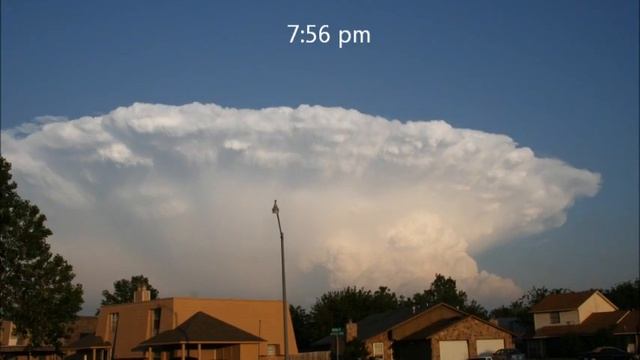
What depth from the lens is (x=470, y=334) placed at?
202ft

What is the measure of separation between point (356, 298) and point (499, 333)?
28343 mm

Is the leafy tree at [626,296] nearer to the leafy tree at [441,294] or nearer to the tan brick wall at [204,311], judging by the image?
the leafy tree at [441,294]

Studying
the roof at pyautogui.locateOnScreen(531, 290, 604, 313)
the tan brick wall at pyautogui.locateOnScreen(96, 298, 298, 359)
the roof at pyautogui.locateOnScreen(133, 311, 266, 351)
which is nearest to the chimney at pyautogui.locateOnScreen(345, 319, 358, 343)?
the tan brick wall at pyautogui.locateOnScreen(96, 298, 298, 359)

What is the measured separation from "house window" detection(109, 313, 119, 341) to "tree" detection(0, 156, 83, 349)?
687 centimetres

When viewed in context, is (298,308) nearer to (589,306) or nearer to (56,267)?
(589,306)

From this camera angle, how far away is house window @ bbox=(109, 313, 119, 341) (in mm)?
63062

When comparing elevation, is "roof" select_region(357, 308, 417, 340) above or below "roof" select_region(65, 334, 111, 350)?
above

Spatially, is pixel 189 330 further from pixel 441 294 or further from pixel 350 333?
pixel 441 294

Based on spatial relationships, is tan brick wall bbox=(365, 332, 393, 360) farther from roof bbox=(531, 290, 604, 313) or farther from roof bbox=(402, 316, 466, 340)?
roof bbox=(531, 290, 604, 313)

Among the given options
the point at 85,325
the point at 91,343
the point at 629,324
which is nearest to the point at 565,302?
the point at 629,324

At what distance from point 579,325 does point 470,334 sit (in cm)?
1852

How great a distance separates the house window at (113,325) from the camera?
207 ft

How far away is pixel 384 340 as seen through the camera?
61938 millimetres

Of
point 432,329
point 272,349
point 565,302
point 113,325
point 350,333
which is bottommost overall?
point 272,349
